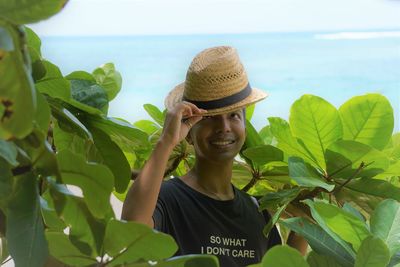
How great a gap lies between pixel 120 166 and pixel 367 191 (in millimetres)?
372

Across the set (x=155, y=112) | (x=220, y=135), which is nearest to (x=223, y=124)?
(x=220, y=135)

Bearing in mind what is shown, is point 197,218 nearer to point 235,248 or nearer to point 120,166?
point 235,248

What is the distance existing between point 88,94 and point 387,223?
0.95 feet

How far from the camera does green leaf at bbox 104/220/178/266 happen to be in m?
0.34

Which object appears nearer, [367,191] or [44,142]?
[44,142]

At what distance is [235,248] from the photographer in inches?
43.8

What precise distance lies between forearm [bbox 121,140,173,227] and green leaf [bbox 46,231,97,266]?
0.47 metres

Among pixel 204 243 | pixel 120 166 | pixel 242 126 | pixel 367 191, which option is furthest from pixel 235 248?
pixel 120 166

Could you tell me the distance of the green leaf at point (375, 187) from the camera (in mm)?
819

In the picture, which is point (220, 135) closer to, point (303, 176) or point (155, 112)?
point (155, 112)

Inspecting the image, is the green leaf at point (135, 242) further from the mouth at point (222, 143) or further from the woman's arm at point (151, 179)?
the mouth at point (222, 143)

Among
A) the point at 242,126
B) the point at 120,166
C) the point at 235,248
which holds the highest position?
the point at 120,166

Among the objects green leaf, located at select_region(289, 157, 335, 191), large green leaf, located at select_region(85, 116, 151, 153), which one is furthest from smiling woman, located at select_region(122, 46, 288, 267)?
large green leaf, located at select_region(85, 116, 151, 153)

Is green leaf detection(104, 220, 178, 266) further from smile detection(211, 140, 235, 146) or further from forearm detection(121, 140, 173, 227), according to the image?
smile detection(211, 140, 235, 146)
